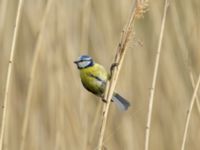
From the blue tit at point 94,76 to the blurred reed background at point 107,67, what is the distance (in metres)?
0.43

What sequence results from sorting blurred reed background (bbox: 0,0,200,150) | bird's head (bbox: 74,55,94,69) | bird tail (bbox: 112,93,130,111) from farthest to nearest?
blurred reed background (bbox: 0,0,200,150) → bird's head (bbox: 74,55,94,69) → bird tail (bbox: 112,93,130,111)

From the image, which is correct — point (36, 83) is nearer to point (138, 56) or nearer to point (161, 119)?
point (138, 56)

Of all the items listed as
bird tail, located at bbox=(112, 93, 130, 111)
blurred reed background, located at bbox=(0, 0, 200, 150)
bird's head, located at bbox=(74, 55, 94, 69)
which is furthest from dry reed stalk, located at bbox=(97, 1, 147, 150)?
blurred reed background, located at bbox=(0, 0, 200, 150)

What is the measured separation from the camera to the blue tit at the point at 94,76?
1.36 m

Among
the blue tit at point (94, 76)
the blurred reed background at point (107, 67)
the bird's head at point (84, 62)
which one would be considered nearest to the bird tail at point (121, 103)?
the blue tit at point (94, 76)

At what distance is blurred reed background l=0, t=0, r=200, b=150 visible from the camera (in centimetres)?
198

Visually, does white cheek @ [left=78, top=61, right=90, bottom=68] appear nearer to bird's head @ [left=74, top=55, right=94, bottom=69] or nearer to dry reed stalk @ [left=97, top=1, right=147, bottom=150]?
bird's head @ [left=74, top=55, right=94, bottom=69]

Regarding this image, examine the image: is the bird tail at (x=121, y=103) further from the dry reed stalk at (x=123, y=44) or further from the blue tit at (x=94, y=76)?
the dry reed stalk at (x=123, y=44)

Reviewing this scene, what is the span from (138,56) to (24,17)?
0.51m

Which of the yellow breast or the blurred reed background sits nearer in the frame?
the yellow breast

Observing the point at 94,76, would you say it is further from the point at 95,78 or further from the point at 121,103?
the point at 121,103

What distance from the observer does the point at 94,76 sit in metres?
1.42

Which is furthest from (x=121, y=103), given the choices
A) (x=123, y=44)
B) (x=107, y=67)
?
(x=107, y=67)

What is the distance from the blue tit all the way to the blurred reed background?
0.43 meters
